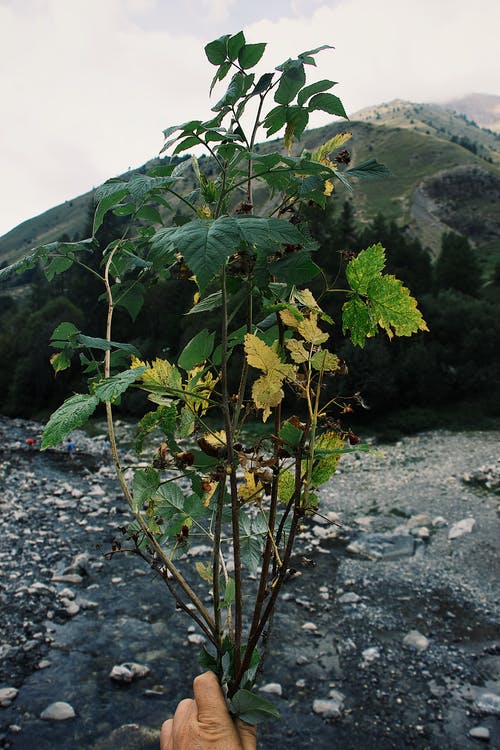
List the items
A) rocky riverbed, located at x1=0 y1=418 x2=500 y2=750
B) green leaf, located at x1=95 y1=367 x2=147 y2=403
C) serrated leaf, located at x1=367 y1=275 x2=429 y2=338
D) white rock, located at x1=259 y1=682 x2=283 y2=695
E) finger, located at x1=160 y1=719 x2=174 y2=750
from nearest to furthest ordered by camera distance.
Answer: green leaf, located at x1=95 y1=367 x2=147 y2=403 < serrated leaf, located at x1=367 y1=275 x2=429 y2=338 < finger, located at x1=160 y1=719 x2=174 y2=750 < rocky riverbed, located at x1=0 y1=418 x2=500 y2=750 < white rock, located at x1=259 y1=682 x2=283 y2=695

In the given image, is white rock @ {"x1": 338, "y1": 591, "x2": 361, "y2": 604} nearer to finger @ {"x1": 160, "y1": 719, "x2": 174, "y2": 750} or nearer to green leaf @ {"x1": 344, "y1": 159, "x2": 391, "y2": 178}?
finger @ {"x1": 160, "y1": 719, "x2": 174, "y2": 750}

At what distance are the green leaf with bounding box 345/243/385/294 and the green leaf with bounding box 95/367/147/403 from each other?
0.46 meters

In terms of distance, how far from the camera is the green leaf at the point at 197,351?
3.52 ft

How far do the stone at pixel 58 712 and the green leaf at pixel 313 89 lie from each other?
5.10 m

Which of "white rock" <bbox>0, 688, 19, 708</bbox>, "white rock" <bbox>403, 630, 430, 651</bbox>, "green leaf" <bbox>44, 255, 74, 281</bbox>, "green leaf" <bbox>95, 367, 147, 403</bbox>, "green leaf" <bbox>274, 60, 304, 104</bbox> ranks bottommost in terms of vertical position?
"white rock" <bbox>403, 630, 430, 651</bbox>

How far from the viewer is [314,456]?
911mm

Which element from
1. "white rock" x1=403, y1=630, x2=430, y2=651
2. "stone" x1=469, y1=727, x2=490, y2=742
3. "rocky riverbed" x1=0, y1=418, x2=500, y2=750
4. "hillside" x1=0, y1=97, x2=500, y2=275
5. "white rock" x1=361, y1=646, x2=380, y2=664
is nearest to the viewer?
"stone" x1=469, y1=727, x2=490, y2=742

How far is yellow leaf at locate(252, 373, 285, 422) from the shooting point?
0.90 meters

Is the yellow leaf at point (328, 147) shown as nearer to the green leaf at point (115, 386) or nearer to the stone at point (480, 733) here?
the green leaf at point (115, 386)

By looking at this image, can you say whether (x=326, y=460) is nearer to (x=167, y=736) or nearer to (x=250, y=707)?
(x=250, y=707)

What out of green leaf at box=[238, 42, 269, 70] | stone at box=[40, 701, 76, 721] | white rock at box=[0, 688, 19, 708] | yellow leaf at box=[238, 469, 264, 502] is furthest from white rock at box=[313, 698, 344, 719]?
green leaf at box=[238, 42, 269, 70]

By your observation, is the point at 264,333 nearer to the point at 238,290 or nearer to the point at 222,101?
the point at 238,290

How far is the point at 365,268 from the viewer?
0.96m

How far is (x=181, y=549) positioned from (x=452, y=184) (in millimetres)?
72788
